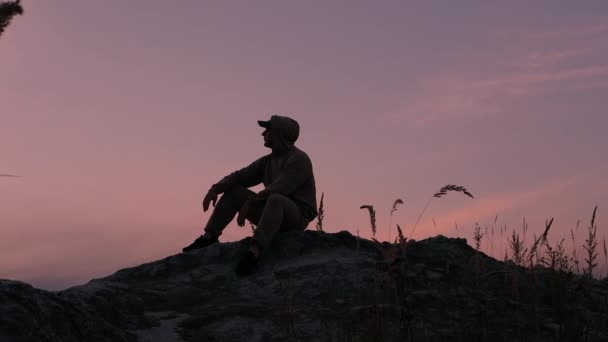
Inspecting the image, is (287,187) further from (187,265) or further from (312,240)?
(187,265)

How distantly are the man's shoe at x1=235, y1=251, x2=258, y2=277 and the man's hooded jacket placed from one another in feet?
2.53

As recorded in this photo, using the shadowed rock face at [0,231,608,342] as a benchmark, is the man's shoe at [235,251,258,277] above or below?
above

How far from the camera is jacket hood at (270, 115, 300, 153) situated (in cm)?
909

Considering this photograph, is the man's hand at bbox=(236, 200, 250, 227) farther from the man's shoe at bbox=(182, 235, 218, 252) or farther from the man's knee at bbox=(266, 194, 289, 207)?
the man's shoe at bbox=(182, 235, 218, 252)

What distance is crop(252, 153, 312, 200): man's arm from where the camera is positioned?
8.70 meters

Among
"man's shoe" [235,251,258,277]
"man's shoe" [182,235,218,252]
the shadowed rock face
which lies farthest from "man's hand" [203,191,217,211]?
"man's shoe" [235,251,258,277]

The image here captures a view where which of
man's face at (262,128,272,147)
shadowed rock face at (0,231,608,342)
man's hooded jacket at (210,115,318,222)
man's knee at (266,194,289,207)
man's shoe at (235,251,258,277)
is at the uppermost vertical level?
man's face at (262,128,272,147)

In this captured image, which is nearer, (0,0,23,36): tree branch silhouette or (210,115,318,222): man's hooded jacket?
(0,0,23,36): tree branch silhouette

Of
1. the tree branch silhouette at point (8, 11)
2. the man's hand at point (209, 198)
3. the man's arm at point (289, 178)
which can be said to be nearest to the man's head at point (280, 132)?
the man's arm at point (289, 178)

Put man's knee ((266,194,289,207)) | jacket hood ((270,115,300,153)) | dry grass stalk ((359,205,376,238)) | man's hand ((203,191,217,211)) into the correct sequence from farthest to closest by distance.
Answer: man's hand ((203,191,217,211)) → jacket hood ((270,115,300,153)) → man's knee ((266,194,289,207)) → dry grass stalk ((359,205,376,238))

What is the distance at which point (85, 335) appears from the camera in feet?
17.0

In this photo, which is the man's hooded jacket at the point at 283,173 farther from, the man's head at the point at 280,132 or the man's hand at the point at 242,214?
the man's hand at the point at 242,214

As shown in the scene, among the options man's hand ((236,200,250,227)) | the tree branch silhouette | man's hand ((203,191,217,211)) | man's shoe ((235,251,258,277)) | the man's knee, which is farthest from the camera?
man's hand ((203,191,217,211))

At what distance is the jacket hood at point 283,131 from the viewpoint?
9.09 metres
